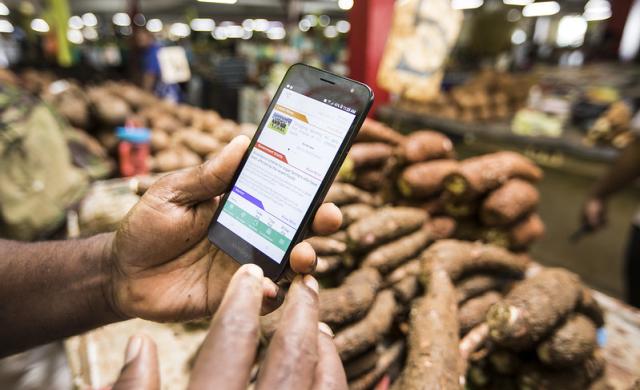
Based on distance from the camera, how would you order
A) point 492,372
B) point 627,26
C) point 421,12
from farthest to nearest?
1. point 627,26
2. point 421,12
3. point 492,372

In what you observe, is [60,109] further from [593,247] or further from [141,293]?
[593,247]

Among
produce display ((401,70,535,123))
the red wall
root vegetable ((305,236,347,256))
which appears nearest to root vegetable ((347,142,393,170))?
root vegetable ((305,236,347,256))

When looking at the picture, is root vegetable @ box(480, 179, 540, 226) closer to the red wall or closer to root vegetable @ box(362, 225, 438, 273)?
root vegetable @ box(362, 225, 438, 273)

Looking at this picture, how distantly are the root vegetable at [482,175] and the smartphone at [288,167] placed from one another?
0.94m

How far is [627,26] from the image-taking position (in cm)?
862

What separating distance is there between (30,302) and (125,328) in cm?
43

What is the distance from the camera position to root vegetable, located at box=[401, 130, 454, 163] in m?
1.72

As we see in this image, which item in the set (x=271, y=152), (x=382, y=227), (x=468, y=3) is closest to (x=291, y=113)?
(x=271, y=152)

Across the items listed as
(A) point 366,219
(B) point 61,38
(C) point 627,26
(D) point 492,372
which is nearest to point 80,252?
(A) point 366,219

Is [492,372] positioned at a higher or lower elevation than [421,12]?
lower

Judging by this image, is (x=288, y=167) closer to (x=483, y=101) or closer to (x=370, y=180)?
(x=370, y=180)

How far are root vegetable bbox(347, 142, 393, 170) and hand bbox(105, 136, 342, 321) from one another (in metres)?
0.92

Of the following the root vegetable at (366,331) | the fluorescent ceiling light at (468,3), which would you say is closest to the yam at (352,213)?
the root vegetable at (366,331)

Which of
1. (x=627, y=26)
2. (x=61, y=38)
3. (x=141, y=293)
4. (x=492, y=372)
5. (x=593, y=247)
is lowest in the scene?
(x=593, y=247)
